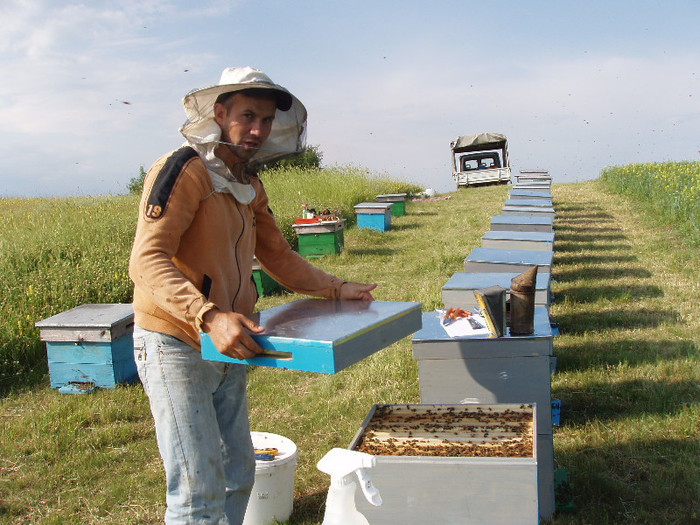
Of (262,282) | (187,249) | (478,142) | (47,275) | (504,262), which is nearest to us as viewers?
(187,249)

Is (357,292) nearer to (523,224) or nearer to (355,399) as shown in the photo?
(355,399)

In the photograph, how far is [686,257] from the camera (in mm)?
7520

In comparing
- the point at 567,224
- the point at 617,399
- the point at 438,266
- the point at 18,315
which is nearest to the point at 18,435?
the point at 18,315

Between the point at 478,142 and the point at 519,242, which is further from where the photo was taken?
the point at 478,142

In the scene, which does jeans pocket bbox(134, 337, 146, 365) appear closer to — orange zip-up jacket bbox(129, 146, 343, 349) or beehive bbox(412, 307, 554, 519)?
orange zip-up jacket bbox(129, 146, 343, 349)

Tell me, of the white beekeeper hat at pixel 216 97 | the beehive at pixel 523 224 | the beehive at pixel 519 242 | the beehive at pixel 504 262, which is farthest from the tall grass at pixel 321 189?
the white beekeeper hat at pixel 216 97

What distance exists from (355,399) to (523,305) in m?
1.58

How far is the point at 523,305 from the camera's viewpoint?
8.46 feet

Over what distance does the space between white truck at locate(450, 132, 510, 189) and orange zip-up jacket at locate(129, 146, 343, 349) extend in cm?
1894

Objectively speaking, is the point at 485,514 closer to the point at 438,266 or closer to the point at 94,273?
the point at 94,273

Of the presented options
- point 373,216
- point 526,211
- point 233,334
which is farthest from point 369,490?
point 373,216

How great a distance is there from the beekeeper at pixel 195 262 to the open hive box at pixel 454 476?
18.3 inches

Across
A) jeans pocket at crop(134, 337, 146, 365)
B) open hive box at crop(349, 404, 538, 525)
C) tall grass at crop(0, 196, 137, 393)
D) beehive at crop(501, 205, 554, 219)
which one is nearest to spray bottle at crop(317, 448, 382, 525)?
open hive box at crop(349, 404, 538, 525)

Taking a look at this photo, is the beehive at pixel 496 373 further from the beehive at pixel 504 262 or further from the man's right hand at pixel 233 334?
the beehive at pixel 504 262
